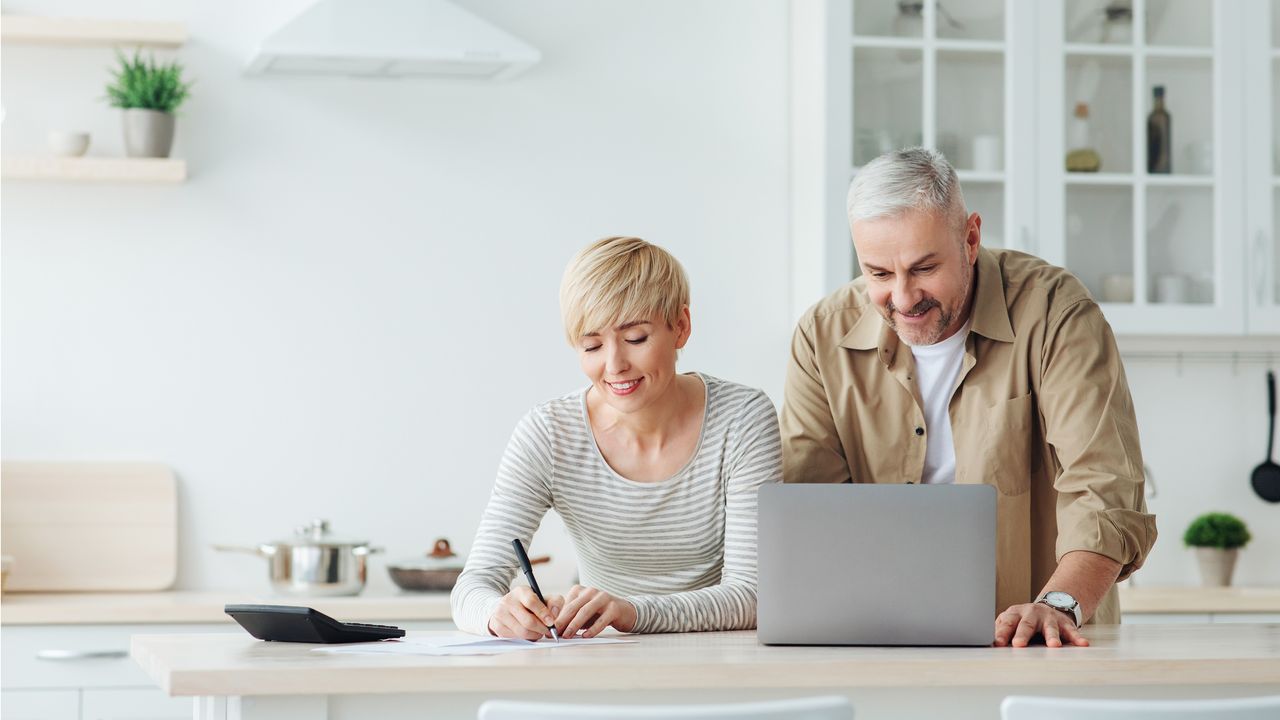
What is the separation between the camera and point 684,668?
1.46 metres

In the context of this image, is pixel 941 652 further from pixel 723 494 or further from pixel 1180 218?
pixel 1180 218

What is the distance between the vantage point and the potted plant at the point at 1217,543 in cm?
371

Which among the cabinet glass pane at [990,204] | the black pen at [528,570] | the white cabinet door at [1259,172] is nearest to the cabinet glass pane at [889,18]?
the cabinet glass pane at [990,204]

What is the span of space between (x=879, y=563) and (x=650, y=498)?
47 centimetres

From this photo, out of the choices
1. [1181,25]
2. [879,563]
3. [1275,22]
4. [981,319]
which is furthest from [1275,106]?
[879,563]

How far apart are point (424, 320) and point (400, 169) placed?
0.39 m

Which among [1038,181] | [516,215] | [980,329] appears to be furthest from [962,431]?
[516,215]

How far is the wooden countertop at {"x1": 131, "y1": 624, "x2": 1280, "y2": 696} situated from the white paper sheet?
4 centimetres

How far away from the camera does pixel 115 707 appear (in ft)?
9.86

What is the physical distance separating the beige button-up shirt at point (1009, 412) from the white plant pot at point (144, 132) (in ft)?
5.82

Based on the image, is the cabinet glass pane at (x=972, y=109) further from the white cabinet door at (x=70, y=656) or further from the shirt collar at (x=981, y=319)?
the white cabinet door at (x=70, y=656)

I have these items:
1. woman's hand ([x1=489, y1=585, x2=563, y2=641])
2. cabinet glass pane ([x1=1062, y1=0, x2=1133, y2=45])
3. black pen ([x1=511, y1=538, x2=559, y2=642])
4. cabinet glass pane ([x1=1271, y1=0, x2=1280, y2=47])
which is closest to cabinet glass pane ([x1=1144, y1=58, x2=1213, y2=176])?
cabinet glass pane ([x1=1062, y1=0, x2=1133, y2=45])

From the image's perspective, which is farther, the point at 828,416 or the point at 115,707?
the point at 115,707

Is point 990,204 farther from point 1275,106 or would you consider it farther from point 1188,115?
point 1275,106
